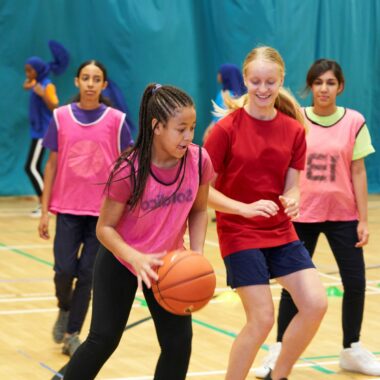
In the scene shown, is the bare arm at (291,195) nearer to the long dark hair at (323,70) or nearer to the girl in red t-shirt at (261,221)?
the girl in red t-shirt at (261,221)

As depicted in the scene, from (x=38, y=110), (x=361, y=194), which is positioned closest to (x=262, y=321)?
(x=361, y=194)

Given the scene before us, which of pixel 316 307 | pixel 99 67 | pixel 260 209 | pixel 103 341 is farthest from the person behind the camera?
pixel 99 67

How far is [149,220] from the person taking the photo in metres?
3.79

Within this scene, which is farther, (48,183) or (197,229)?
(48,183)

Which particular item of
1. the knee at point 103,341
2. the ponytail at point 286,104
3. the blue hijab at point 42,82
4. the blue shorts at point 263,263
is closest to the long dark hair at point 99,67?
the ponytail at point 286,104

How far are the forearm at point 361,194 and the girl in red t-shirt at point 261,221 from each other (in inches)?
36.6

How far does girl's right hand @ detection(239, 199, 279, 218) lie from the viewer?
4.04 meters

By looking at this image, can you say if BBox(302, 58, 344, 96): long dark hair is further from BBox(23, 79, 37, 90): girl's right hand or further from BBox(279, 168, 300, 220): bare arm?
BBox(23, 79, 37, 90): girl's right hand

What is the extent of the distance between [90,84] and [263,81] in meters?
1.57

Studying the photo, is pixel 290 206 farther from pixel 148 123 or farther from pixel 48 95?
pixel 48 95

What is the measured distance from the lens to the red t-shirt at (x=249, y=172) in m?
4.39

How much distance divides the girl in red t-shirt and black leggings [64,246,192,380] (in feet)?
1.87

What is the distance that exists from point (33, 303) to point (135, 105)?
22.2ft

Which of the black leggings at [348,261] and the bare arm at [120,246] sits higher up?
the bare arm at [120,246]
